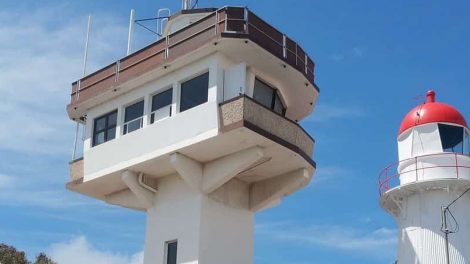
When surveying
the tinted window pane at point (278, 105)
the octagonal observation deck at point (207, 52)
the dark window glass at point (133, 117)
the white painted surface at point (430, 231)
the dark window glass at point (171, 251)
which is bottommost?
the dark window glass at point (171, 251)

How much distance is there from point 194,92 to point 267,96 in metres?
2.99

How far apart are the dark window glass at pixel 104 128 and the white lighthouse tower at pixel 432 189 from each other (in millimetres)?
11568

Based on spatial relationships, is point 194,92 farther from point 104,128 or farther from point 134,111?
point 104,128

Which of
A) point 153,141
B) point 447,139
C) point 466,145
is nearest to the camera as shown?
point 153,141

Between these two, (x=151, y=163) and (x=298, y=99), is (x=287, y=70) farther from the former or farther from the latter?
(x=151, y=163)

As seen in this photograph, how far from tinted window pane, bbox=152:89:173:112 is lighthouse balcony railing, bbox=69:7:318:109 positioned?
1.03 metres

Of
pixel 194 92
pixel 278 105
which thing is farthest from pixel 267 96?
pixel 194 92

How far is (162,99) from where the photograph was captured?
2953 centimetres

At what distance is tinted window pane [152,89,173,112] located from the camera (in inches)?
1151

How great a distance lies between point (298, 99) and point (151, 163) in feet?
21.2

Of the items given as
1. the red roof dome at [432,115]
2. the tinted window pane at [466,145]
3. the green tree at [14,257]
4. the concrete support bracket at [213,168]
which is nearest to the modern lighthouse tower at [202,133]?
the concrete support bracket at [213,168]

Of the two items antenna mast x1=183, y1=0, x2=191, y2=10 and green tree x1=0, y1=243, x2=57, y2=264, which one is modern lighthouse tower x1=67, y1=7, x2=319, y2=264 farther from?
green tree x1=0, y1=243, x2=57, y2=264

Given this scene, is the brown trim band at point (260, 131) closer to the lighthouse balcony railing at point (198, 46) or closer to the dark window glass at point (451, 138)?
the lighthouse balcony railing at point (198, 46)

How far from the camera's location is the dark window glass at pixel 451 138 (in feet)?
106
